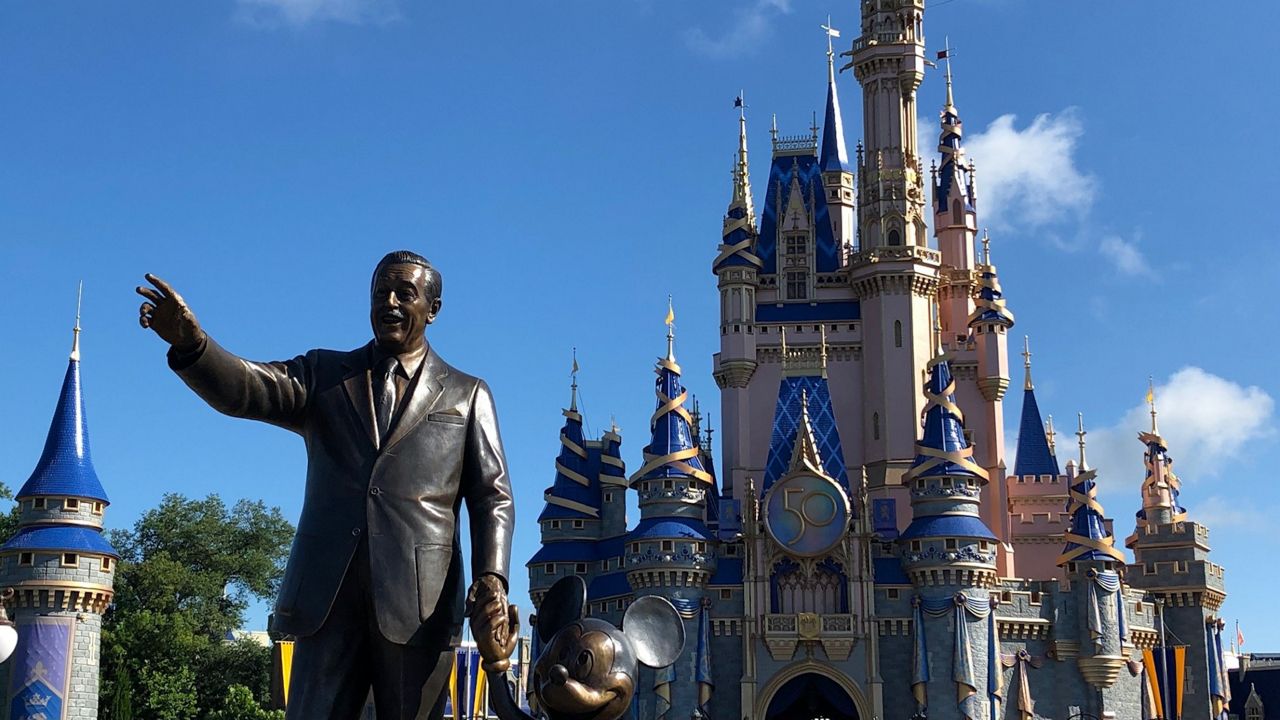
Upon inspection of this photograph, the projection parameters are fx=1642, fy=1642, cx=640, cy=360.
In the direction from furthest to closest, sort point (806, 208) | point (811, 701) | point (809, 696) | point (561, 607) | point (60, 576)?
point (806, 208) < point (811, 701) < point (809, 696) < point (60, 576) < point (561, 607)

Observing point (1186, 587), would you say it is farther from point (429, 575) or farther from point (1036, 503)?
point (429, 575)

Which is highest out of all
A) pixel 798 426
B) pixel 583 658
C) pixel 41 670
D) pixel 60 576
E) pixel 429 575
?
pixel 798 426

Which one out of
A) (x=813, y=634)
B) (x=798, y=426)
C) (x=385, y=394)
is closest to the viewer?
(x=385, y=394)

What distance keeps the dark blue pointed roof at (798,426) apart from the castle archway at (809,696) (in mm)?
6547

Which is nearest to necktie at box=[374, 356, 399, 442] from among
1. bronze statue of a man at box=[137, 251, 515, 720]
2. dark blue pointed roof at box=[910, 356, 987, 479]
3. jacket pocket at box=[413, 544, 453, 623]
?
bronze statue of a man at box=[137, 251, 515, 720]

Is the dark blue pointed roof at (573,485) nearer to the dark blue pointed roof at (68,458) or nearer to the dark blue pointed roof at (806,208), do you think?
the dark blue pointed roof at (806,208)

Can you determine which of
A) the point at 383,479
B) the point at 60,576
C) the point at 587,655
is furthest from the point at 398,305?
the point at 60,576

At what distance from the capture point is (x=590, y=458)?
57.0 metres

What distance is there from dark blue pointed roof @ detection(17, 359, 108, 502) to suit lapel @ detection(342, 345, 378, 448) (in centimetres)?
3847

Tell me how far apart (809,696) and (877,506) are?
6.90 m

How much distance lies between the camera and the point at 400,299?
7.41 m

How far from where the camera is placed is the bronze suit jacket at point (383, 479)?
22.9 feet

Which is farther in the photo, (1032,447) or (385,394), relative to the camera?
(1032,447)

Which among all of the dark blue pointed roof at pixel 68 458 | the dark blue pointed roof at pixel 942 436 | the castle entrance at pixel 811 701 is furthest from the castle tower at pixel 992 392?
the dark blue pointed roof at pixel 68 458
